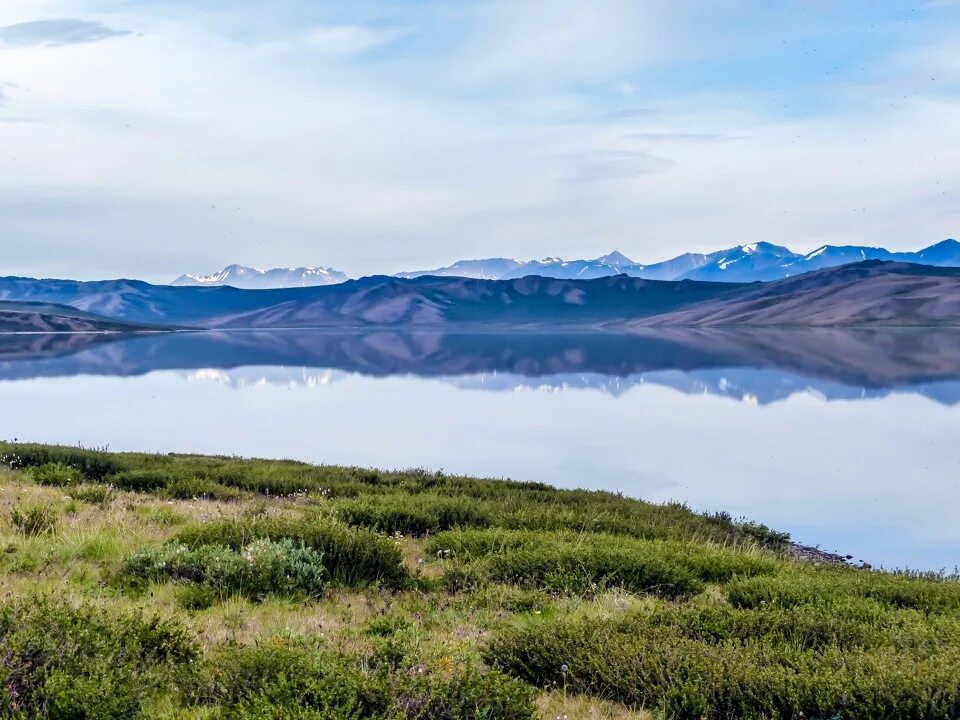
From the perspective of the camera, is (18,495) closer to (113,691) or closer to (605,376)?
(113,691)

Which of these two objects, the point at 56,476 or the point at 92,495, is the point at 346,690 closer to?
the point at 92,495

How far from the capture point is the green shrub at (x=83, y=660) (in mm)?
4836

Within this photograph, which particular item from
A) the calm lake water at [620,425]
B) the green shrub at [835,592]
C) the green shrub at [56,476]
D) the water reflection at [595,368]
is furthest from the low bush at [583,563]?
the water reflection at [595,368]

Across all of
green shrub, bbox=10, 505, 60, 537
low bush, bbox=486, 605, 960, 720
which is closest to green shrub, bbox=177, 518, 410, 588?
green shrub, bbox=10, 505, 60, 537

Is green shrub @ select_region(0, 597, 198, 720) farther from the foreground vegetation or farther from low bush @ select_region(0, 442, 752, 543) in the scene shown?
low bush @ select_region(0, 442, 752, 543)

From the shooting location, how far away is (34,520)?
10445 millimetres

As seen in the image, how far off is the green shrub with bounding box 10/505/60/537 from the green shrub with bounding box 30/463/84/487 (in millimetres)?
5018

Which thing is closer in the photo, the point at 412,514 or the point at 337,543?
the point at 337,543

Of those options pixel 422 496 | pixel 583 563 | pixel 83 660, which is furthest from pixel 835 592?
pixel 422 496

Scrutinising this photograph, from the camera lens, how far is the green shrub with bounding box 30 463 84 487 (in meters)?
15.9

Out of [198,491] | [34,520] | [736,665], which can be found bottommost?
[198,491]

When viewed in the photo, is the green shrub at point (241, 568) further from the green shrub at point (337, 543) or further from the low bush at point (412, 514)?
the low bush at point (412, 514)

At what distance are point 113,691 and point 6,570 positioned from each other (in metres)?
3.70

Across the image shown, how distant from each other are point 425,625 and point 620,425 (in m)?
38.4
